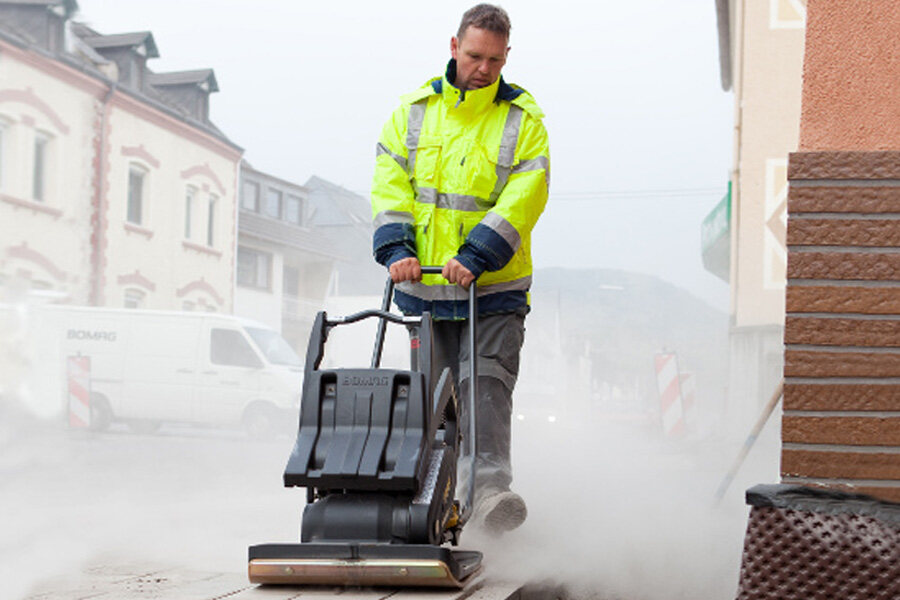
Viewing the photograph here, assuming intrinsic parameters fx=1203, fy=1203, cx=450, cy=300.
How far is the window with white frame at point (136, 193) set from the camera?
30766 millimetres

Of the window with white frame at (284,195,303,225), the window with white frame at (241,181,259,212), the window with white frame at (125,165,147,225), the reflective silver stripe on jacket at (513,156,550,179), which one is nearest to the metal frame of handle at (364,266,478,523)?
the reflective silver stripe on jacket at (513,156,550,179)

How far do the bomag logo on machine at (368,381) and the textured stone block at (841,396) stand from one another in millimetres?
1015

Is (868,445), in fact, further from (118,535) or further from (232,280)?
(232,280)

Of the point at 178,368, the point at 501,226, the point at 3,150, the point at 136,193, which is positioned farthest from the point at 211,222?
the point at 501,226

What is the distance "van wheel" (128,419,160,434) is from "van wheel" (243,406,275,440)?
2.02 m

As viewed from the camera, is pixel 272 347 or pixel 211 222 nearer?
pixel 272 347

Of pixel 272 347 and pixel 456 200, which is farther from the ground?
pixel 456 200

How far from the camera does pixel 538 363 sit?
3556 centimetres

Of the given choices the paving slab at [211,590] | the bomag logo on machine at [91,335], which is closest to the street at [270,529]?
the paving slab at [211,590]

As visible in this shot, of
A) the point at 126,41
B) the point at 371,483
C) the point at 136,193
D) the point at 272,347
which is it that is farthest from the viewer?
the point at 136,193

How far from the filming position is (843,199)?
9.71ft

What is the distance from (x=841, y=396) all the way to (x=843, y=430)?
0.27ft

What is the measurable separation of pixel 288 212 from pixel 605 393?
47.3ft

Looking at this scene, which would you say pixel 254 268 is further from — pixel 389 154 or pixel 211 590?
pixel 211 590
